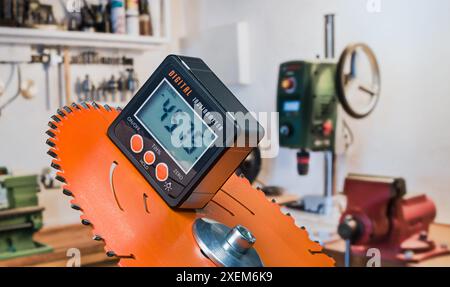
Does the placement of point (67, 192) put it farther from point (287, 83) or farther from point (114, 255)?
point (287, 83)

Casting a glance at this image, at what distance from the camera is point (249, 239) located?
0.40 metres

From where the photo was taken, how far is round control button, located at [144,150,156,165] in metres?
0.42

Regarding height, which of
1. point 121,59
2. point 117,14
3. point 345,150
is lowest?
point 345,150

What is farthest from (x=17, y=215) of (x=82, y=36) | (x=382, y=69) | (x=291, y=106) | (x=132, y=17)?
(x=382, y=69)

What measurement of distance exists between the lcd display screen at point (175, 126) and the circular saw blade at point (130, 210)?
0.03 metres

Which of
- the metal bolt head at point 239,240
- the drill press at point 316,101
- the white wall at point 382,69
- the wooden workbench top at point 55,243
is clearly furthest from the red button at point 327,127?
the metal bolt head at point 239,240

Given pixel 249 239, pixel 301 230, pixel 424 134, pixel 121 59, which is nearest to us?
pixel 249 239

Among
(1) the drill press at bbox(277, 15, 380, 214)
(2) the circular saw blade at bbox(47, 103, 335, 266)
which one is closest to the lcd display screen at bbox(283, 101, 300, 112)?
(1) the drill press at bbox(277, 15, 380, 214)

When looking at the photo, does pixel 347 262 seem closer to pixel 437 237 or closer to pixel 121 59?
pixel 437 237

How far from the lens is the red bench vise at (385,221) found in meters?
1.58

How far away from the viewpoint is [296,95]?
196cm

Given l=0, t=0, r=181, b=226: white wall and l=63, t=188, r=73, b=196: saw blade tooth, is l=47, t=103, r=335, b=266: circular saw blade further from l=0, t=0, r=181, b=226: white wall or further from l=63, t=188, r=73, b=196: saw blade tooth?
l=0, t=0, r=181, b=226: white wall
